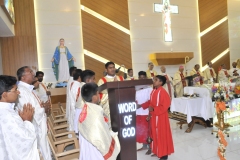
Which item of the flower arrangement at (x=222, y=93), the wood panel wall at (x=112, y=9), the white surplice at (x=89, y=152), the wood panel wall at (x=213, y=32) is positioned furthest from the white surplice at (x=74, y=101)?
the wood panel wall at (x=213, y=32)

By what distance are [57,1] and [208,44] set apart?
7214 mm

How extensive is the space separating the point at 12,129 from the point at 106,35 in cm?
691

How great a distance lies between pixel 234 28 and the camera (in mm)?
10594

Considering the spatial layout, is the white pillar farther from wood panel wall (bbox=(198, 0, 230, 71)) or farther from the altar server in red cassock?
the altar server in red cassock

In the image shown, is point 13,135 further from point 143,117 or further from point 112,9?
point 112,9

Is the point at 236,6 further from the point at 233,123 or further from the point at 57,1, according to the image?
the point at 57,1

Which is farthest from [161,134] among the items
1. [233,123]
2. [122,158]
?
[233,123]

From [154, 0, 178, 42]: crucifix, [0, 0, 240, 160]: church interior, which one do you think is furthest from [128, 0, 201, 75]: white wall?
[154, 0, 178, 42]: crucifix

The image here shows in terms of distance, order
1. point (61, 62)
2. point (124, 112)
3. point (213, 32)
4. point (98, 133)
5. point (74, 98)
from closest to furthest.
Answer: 1. point (98, 133)
2. point (124, 112)
3. point (74, 98)
4. point (61, 62)
5. point (213, 32)

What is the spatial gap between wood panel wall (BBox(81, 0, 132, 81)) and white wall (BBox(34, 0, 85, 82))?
10.6 inches

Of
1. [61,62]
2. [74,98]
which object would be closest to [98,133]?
[74,98]

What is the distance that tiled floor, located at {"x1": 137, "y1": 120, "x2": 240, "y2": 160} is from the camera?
3.32 meters

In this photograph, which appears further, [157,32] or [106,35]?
[157,32]

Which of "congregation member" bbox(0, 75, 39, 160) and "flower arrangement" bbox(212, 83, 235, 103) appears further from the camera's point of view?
"flower arrangement" bbox(212, 83, 235, 103)
